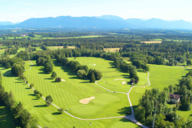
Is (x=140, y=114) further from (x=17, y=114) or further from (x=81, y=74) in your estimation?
(x=81, y=74)

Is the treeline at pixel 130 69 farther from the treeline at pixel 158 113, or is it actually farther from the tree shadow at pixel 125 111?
the treeline at pixel 158 113

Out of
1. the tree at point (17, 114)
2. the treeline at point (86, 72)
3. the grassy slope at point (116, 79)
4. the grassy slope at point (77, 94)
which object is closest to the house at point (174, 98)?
the grassy slope at point (77, 94)

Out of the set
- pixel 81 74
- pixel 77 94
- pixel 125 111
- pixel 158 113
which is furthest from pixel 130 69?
pixel 158 113

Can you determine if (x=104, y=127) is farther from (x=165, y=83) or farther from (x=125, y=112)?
(x=165, y=83)

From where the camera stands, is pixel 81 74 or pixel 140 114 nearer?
pixel 140 114

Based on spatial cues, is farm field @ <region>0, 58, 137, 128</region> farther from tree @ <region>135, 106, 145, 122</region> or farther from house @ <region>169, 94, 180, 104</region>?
house @ <region>169, 94, 180, 104</region>

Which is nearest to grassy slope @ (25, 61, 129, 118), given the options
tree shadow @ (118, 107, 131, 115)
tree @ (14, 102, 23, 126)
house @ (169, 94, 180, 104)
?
tree shadow @ (118, 107, 131, 115)

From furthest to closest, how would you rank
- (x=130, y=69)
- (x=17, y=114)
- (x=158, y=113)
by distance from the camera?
(x=130, y=69)
(x=158, y=113)
(x=17, y=114)
